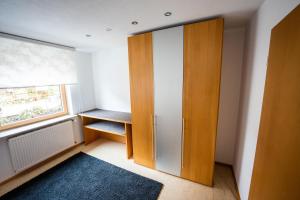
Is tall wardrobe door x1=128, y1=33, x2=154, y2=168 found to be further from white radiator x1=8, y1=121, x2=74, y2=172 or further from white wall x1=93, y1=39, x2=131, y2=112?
white radiator x1=8, y1=121, x2=74, y2=172

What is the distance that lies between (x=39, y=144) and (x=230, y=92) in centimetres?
354

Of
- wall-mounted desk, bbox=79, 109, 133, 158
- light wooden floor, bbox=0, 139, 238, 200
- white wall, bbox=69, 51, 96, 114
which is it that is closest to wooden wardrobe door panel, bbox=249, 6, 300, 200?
light wooden floor, bbox=0, 139, 238, 200

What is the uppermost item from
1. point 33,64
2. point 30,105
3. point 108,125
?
point 33,64

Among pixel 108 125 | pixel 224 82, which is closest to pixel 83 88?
pixel 108 125

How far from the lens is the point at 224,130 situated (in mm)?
2203

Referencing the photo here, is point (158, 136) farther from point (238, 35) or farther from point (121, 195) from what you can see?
point (238, 35)

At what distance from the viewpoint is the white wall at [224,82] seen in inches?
77.3

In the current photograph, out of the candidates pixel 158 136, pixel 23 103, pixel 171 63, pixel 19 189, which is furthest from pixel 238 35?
pixel 19 189

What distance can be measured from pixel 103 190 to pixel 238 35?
10.2 feet

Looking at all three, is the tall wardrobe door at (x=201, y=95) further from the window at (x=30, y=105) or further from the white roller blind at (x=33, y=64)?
the window at (x=30, y=105)

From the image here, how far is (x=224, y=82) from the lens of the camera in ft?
6.81

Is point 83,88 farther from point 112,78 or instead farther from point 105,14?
point 105,14

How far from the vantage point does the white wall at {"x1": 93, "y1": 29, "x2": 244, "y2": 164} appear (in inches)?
77.3

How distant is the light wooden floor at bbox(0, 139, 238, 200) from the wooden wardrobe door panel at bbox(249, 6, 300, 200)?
0.89 m
